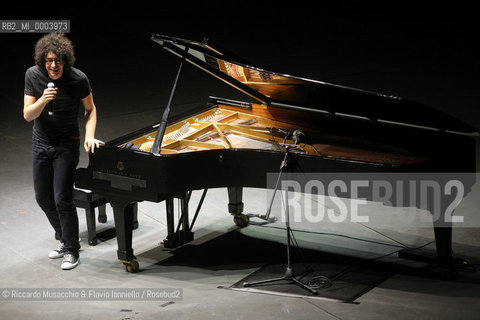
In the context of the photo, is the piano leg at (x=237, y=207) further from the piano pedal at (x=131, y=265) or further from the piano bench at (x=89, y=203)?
the piano pedal at (x=131, y=265)

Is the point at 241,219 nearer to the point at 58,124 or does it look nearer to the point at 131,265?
the point at 131,265

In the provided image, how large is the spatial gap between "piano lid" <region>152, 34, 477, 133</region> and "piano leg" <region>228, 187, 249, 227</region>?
2.59ft

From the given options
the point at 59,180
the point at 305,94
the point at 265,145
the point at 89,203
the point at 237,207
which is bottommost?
the point at 237,207

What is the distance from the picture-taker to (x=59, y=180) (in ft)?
18.5

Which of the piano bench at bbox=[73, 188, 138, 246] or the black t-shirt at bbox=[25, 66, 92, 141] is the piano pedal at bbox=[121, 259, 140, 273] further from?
the black t-shirt at bbox=[25, 66, 92, 141]

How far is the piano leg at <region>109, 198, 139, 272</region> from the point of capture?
5566 millimetres

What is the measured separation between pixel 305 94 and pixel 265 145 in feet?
1.53

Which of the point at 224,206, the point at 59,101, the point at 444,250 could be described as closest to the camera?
the point at 444,250

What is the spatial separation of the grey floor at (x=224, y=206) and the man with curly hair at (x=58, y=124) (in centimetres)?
39

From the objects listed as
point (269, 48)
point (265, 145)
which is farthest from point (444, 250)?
point (269, 48)

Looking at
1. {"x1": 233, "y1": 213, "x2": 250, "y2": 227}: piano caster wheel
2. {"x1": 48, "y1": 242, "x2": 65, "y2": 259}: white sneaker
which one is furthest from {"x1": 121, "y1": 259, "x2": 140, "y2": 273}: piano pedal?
{"x1": 233, "y1": 213, "x2": 250, "y2": 227}: piano caster wheel

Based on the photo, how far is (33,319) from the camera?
4898mm

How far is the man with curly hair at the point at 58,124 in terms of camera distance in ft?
17.9

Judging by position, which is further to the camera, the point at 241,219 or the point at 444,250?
the point at 241,219
